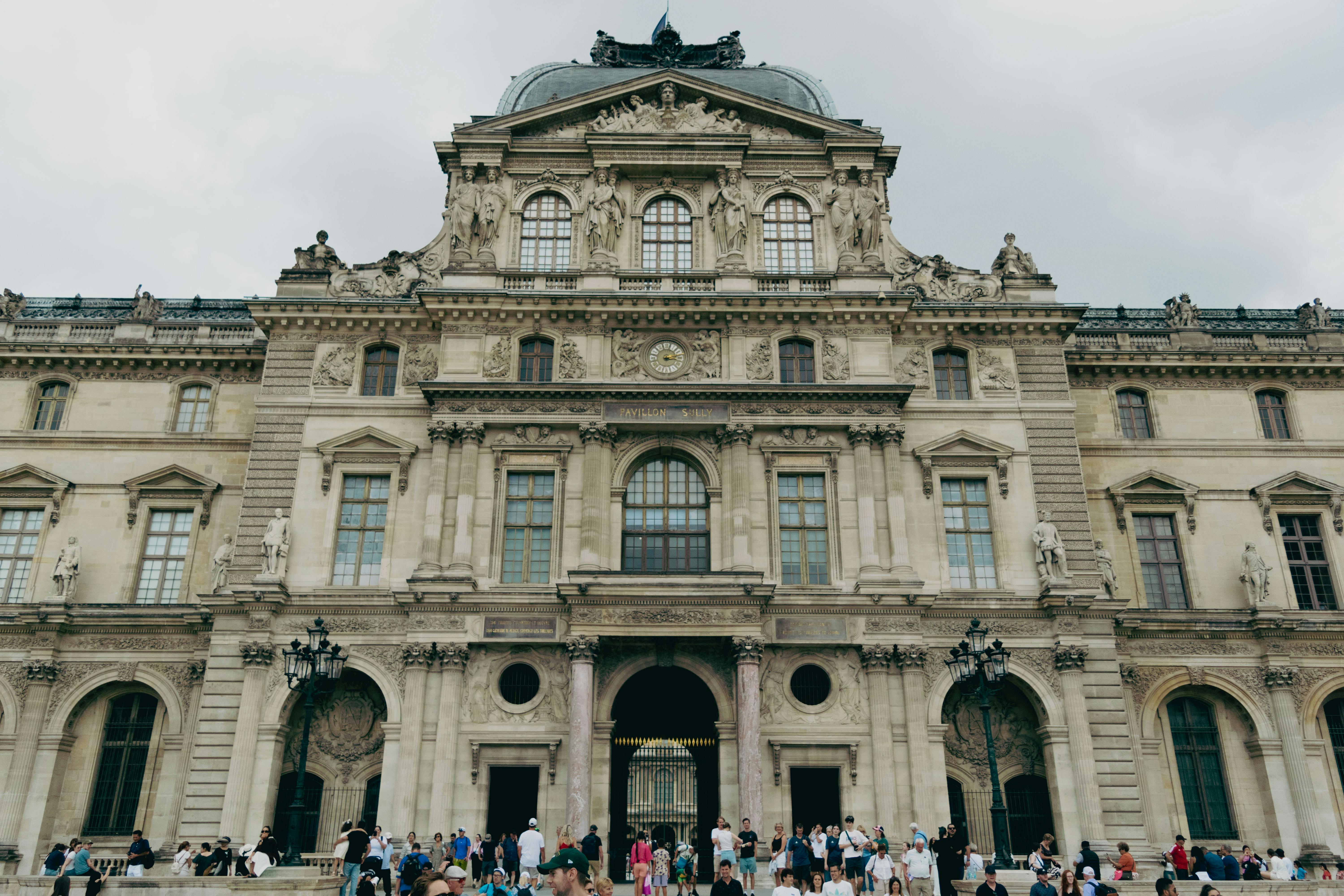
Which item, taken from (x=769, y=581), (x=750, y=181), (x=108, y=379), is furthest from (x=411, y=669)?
(x=750, y=181)

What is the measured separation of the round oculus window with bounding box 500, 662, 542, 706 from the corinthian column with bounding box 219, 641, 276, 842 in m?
6.55

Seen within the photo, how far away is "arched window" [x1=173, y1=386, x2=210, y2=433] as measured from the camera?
33938 millimetres

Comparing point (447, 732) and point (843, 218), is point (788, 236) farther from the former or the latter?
point (447, 732)

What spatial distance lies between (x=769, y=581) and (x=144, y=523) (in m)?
20.7

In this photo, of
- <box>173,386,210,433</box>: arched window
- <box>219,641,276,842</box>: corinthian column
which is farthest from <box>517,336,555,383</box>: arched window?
Answer: <box>173,386,210,433</box>: arched window

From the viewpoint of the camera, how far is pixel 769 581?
28312 mm

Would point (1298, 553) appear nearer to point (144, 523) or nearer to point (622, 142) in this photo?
point (622, 142)

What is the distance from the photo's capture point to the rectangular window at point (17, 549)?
104 ft

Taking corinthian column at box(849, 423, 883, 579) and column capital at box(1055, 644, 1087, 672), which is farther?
corinthian column at box(849, 423, 883, 579)

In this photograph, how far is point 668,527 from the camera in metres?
29.7

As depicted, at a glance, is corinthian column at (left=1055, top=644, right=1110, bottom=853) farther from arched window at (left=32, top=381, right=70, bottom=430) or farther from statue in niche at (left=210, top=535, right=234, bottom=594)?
arched window at (left=32, top=381, right=70, bottom=430)

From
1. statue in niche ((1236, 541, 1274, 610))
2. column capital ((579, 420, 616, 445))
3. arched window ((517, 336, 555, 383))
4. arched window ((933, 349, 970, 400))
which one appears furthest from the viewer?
arched window ((933, 349, 970, 400))

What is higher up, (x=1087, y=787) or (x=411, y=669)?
(x=411, y=669)

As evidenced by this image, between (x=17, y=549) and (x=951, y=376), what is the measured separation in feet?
102
